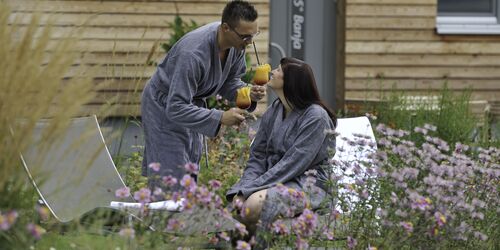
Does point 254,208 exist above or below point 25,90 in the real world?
below

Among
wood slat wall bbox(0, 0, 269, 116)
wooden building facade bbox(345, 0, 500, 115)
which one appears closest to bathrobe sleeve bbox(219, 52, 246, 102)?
wood slat wall bbox(0, 0, 269, 116)

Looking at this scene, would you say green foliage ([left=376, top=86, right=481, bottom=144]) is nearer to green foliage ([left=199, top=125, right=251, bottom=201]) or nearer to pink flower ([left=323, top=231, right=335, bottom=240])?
green foliage ([left=199, top=125, right=251, bottom=201])

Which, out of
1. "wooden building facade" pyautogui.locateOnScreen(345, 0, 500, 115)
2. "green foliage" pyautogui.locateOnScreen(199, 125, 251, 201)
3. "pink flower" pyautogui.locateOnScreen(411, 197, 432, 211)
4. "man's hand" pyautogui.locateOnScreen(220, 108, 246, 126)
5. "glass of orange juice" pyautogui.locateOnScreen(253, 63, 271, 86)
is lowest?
"wooden building facade" pyautogui.locateOnScreen(345, 0, 500, 115)

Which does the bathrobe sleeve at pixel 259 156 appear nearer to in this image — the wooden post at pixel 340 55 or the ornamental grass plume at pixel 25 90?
the ornamental grass plume at pixel 25 90

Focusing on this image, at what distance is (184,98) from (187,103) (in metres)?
0.03

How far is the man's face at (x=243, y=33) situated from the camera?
18.2 ft

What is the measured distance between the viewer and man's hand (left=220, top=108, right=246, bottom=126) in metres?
5.53

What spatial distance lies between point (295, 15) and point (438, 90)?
5.23 feet

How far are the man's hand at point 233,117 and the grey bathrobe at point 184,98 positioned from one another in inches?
1.5

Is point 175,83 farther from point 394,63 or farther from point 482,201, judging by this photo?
point 394,63

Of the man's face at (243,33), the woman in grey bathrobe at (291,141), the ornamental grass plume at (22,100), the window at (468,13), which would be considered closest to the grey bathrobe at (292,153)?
the woman in grey bathrobe at (291,141)

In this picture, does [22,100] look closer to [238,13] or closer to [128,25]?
[238,13]

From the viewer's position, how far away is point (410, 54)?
12703 millimetres

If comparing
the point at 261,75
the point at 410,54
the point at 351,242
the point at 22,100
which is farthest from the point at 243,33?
the point at 410,54
